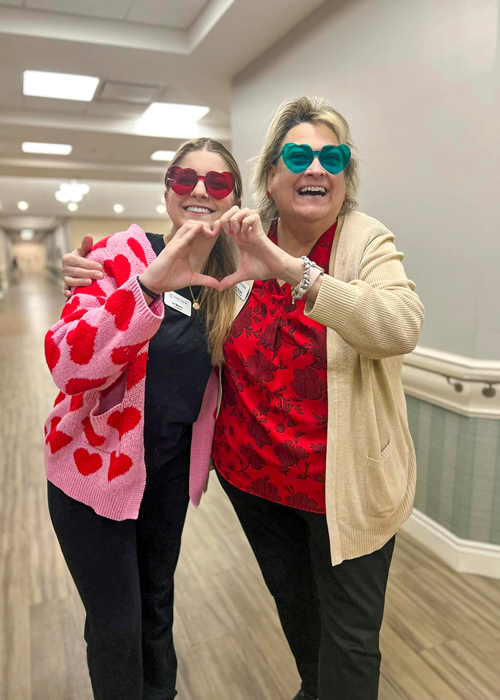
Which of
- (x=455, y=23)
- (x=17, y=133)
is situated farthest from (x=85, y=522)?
(x=17, y=133)

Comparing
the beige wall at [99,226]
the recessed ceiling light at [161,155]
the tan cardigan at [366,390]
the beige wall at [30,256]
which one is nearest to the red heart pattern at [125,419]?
the tan cardigan at [366,390]

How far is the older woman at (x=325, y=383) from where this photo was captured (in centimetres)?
113

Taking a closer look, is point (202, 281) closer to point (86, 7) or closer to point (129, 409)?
point (129, 409)

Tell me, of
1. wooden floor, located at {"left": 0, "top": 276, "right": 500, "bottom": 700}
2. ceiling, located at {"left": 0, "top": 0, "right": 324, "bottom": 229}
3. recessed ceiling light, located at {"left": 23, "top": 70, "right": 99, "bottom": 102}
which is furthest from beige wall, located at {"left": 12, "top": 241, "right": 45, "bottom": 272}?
wooden floor, located at {"left": 0, "top": 276, "right": 500, "bottom": 700}

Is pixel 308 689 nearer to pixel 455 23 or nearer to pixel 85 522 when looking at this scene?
pixel 85 522

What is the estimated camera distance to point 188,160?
4.29ft

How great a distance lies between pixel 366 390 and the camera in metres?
1.17

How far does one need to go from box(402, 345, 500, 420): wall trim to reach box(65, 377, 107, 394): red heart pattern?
68.4 inches

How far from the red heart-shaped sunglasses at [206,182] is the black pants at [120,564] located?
27.7 inches

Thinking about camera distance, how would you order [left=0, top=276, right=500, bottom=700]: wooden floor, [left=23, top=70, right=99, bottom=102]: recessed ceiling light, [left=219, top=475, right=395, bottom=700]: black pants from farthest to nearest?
[left=23, top=70, right=99, bottom=102]: recessed ceiling light → [left=0, top=276, right=500, bottom=700]: wooden floor → [left=219, top=475, right=395, bottom=700]: black pants

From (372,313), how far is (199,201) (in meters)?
0.53

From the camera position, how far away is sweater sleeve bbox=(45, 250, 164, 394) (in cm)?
105

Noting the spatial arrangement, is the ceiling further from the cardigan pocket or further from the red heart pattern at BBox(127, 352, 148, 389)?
the cardigan pocket

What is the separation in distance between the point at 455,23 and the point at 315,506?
2.08 metres
